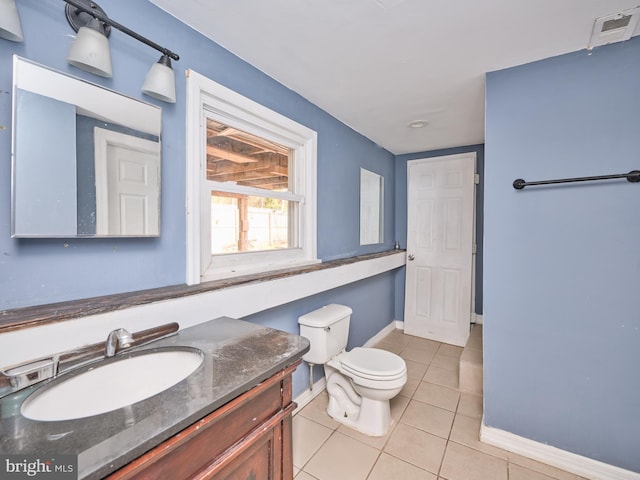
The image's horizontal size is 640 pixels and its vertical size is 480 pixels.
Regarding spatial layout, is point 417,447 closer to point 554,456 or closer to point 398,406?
point 398,406

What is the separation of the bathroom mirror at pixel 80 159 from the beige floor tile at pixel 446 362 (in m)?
2.60

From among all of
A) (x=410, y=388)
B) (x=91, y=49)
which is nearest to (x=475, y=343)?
(x=410, y=388)

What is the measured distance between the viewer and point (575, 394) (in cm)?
154

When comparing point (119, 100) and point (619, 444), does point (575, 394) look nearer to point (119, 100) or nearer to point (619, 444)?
point (619, 444)

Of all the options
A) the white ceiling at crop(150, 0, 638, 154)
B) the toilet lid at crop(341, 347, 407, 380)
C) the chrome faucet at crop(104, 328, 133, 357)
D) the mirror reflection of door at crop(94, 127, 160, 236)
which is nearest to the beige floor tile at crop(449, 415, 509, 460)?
the toilet lid at crop(341, 347, 407, 380)

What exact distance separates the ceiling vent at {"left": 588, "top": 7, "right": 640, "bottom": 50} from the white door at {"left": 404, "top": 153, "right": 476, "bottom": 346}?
5.36 feet

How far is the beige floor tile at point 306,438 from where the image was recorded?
1.62m

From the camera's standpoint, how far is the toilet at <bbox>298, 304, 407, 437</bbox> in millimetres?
1727

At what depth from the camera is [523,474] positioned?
150cm

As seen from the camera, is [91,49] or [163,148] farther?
[163,148]

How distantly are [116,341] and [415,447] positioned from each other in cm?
167

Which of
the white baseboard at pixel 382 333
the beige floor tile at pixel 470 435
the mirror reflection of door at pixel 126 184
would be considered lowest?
the beige floor tile at pixel 470 435

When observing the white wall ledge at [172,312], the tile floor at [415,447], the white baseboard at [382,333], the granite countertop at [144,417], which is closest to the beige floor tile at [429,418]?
the tile floor at [415,447]

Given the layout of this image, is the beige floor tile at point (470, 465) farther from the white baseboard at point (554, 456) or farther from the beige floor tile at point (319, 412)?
the beige floor tile at point (319, 412)
